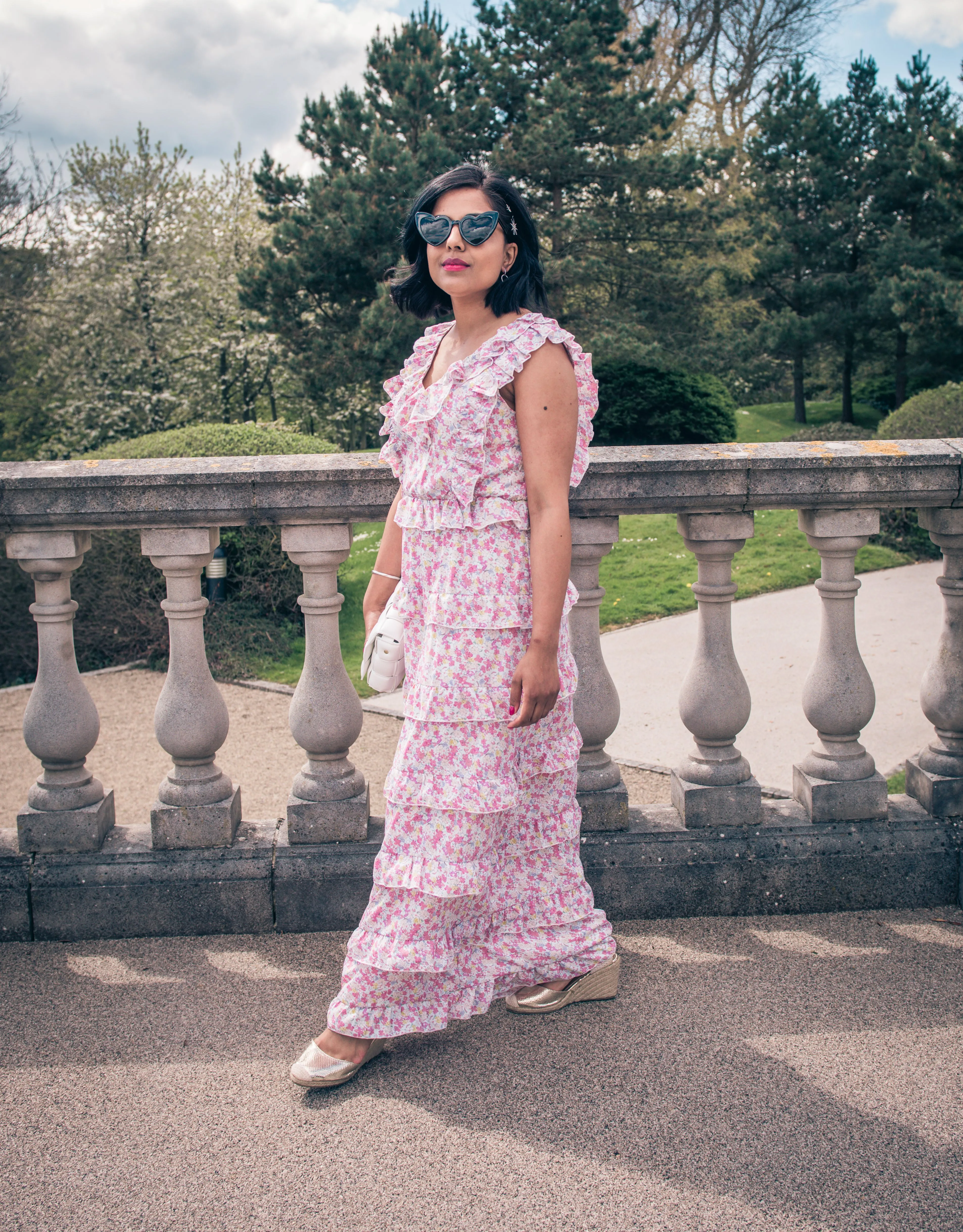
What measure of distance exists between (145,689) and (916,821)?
5.19m

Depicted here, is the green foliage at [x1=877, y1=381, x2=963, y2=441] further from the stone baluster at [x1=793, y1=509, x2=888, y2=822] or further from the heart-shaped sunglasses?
the heart-shaped sunglasses

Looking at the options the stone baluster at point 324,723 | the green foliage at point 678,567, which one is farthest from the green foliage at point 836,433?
the stone baluster at point 324,723

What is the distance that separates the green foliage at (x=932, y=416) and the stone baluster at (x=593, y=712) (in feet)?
28.0

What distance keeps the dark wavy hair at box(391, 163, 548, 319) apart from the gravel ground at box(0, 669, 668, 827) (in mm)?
2108

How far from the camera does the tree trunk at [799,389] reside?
23328 millimetres

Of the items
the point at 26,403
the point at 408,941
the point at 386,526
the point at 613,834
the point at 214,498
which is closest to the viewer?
the point at 408,941

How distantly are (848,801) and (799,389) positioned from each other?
22.8 metres

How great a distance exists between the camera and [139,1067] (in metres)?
2.06

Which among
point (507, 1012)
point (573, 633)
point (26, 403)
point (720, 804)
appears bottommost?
point (507, 1012)

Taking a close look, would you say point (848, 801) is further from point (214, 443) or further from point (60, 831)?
point (214, 443)

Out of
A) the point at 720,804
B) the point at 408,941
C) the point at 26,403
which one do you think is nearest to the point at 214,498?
the point at 408,941

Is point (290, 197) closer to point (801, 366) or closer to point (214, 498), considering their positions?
point (801, 366)

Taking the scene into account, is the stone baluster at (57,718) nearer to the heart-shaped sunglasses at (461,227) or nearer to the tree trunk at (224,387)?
the heart-shaped sunglasses at (461,227)

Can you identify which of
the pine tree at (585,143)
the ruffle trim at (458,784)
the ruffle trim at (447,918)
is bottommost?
the ruffle trim at (447,918)
